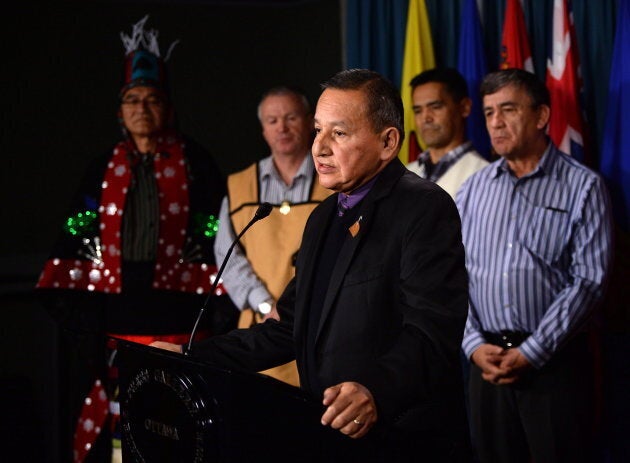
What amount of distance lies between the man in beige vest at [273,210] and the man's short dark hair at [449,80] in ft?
1.54

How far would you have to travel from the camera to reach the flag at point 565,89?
3332 mm

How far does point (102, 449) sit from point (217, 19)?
220 cm

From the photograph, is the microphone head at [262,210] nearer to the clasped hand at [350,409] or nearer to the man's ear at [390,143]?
the man's ear at [390,143]

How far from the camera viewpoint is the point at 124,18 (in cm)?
435

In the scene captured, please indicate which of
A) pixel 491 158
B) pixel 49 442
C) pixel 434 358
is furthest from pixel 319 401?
pixel 49 442

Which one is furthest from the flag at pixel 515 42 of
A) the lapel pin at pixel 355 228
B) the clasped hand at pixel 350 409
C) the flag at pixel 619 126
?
the clasped hand at pixel 350 409

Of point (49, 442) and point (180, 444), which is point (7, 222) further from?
point (180, 444)

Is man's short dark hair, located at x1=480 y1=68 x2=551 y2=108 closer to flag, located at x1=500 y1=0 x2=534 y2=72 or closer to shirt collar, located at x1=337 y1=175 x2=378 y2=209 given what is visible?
flag, located at x1=500 y1=0 x2=534 y2=72

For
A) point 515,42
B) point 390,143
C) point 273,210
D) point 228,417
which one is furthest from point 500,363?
point 228,417

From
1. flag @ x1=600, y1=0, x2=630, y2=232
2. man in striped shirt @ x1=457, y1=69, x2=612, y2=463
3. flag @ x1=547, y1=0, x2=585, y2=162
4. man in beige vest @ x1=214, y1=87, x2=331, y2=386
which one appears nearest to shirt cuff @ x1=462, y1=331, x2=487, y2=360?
man in striped shirt @ x1=457, y1=69, x2=612, y2=463

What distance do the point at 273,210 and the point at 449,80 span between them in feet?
2.75

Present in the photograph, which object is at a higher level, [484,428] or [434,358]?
[434,358]

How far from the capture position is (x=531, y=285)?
280 centimetres

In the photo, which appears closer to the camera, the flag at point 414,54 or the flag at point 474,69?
the flag at point 474,69
